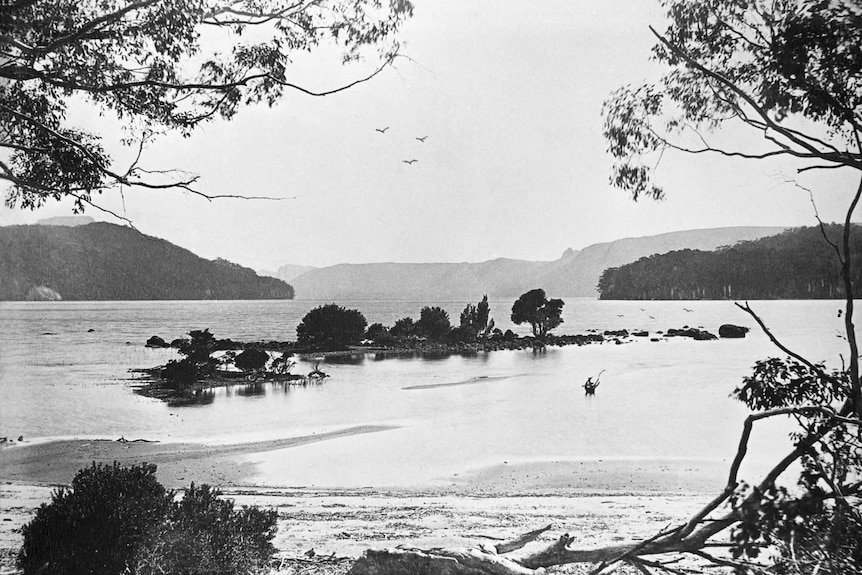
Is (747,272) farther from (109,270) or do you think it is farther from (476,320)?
(109,270)

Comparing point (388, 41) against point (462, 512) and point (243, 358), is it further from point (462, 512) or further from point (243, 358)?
point (462, 512)

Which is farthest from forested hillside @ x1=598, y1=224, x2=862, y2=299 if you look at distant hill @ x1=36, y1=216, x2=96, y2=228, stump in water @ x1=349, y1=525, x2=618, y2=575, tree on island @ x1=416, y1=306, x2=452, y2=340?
distant hill @ x1=36, y1=216, x2=96, y2=228

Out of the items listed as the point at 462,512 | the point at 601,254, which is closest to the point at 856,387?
the point at 601,254

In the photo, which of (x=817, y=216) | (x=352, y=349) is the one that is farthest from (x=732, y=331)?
(x=352, y=349)

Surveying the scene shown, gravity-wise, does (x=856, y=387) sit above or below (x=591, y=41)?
below

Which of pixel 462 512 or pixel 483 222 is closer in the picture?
pixel 462 512

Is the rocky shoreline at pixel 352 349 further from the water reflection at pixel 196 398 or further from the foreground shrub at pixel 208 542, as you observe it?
the foreground shrub at pixel 208 542
